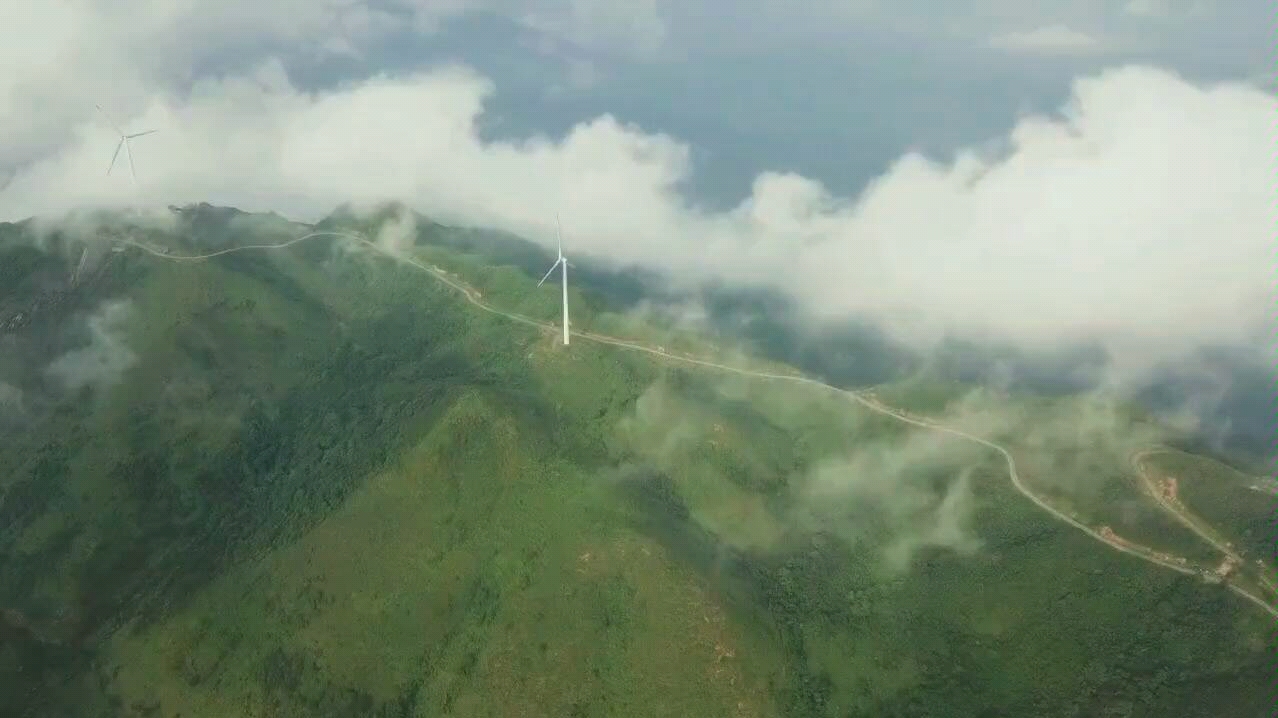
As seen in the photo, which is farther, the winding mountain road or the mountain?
the winding mountain road

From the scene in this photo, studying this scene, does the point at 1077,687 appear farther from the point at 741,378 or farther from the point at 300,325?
the point at 300,325

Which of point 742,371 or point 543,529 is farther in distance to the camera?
point 742,371

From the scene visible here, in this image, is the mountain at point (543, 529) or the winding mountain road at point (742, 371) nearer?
the mountain at point (543, 529)

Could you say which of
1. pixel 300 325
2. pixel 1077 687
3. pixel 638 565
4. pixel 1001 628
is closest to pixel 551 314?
pixel 300 325

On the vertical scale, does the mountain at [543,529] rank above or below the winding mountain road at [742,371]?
below
